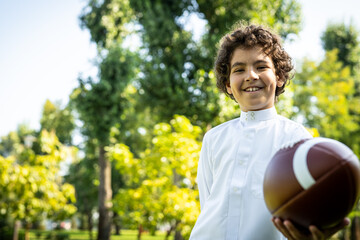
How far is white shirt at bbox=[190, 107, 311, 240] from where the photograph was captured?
71.3 inches

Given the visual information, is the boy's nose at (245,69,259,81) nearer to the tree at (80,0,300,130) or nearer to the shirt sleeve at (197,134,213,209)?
the shirt sleeve at (197,134,213,209)

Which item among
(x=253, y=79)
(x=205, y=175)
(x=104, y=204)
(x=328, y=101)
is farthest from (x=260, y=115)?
(x=328, y=101)

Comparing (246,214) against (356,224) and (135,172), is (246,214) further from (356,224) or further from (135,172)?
(356,224)

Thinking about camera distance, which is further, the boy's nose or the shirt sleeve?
Result: the shirt sleeve

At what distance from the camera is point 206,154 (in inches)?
90.2

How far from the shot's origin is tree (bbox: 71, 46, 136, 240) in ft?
47.5

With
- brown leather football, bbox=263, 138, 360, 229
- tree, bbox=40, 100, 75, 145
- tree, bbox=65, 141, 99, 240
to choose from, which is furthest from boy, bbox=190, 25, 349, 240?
tree, bbox=40, 100, 75, 145

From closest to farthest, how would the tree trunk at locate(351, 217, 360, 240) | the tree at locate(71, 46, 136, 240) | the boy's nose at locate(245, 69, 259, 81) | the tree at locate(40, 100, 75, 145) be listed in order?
the boy's nose at locate(245, 69, 259, 81) < the tree at locate(71, 46, 136, 240) < the tree trunk at locate(351, 217, 360, 240) < the tree at locate(40, 100, 75, 145)

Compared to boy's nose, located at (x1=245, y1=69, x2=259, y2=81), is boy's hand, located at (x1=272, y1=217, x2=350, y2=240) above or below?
below

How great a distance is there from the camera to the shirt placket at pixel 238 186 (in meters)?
1.85

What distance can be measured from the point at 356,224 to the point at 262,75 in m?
Answer: 24.7

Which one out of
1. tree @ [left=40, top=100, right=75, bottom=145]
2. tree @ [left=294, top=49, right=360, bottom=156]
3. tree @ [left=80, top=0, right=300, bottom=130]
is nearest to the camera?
tree @ [left=80, top=0, right=300, bottom=130]

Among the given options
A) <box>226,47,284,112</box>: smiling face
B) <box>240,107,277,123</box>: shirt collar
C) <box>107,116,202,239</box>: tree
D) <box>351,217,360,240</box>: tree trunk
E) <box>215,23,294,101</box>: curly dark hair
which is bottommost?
<box>351,217,360,240</box>: tree trunk

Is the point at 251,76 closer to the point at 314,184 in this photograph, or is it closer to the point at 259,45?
the point at 259,45
